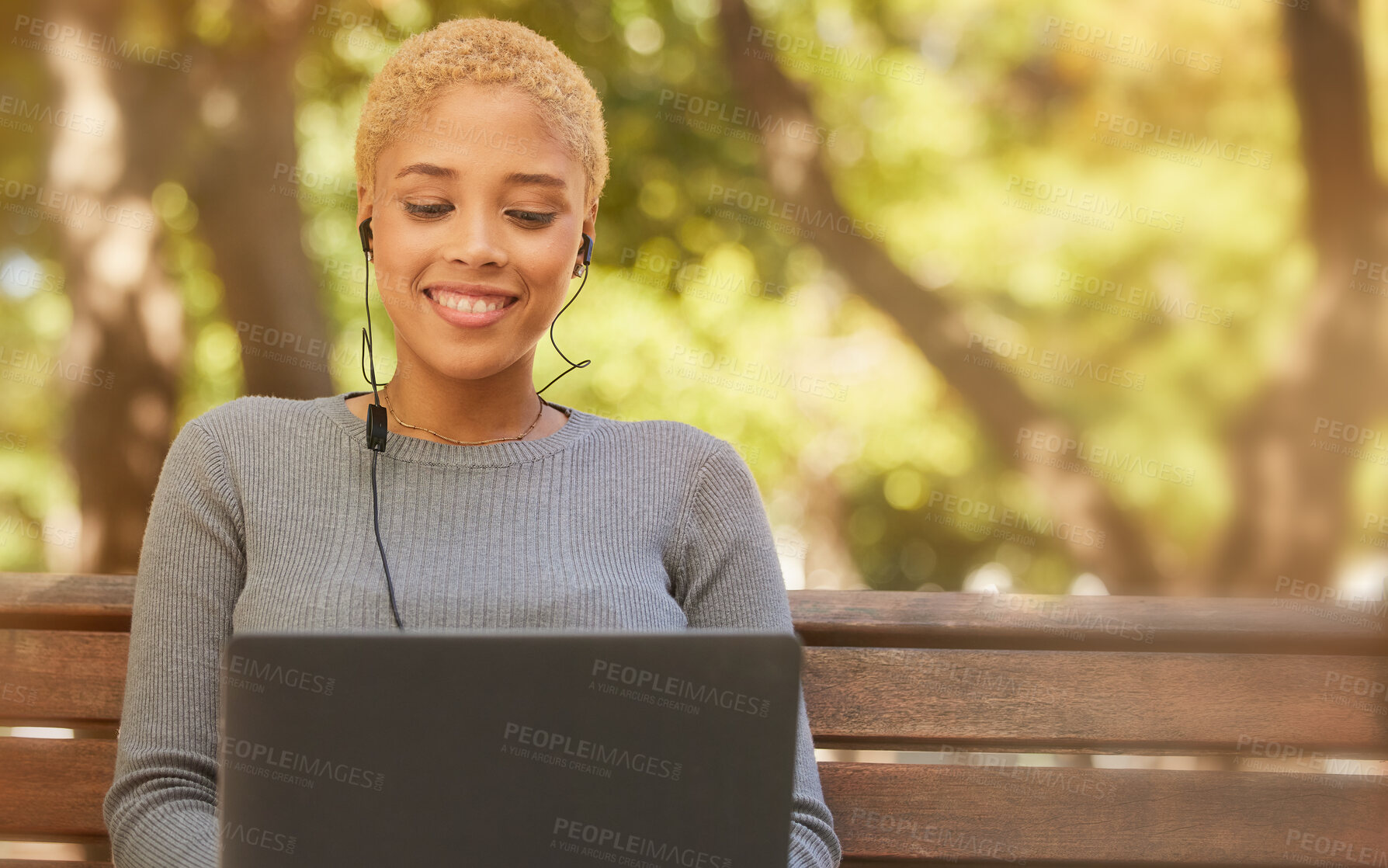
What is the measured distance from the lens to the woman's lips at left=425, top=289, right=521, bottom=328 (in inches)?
66.8

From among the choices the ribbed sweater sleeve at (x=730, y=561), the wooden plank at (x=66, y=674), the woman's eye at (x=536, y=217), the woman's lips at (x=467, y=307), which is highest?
the woman's eye at (x=536, y=217)

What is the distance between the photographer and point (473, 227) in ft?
5.50

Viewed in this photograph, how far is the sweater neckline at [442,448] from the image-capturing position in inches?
70.6

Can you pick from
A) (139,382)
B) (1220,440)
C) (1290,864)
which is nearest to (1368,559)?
(1220,440)

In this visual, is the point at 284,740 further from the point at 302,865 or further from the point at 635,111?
the point at 635,111

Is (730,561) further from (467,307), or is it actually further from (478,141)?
(478,141)

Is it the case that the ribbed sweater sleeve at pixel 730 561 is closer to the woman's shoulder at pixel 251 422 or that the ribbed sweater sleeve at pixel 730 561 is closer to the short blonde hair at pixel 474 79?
the short blonde hair at pixel 474 79

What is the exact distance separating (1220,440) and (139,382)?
728 cm

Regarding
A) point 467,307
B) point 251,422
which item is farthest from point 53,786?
point 467,307

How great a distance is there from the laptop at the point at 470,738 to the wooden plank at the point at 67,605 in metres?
1.22

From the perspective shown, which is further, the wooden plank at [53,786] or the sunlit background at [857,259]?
the sunlit background at [857,259]

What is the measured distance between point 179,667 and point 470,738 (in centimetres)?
77

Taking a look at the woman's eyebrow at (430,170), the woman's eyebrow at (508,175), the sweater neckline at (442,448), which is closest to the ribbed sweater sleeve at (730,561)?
the sweater neckline at (442,448)

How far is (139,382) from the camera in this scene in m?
4.01
